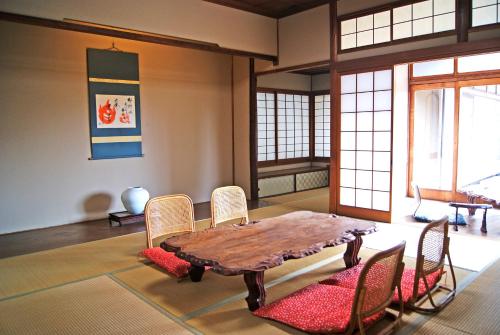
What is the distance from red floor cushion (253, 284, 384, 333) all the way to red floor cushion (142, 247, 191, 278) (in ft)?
2.91

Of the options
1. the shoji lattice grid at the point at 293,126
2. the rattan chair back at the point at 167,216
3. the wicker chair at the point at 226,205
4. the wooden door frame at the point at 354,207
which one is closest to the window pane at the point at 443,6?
the wooden door frame at the point at 354,207

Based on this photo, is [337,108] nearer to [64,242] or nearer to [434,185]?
[434,185]

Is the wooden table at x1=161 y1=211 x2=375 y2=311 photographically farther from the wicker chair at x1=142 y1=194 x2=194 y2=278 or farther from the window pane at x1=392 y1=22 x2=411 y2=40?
the window pane at x1=392 y1=22 x2=411 y2=40

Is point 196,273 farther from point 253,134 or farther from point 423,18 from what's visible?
point 253,134

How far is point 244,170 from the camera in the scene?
281 inches

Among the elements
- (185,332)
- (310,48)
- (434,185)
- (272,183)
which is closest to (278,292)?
(185,332)

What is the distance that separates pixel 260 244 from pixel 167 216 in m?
1.08

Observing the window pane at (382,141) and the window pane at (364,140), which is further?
the window pane at (364,140)

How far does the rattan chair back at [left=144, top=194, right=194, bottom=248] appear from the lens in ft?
11.4

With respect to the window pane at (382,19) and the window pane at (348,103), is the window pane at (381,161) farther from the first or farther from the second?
the window pane at (382,19)

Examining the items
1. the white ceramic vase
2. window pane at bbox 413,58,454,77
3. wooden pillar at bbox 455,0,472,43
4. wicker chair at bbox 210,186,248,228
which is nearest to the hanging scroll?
the white ceramic vase

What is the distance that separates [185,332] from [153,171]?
161 inches

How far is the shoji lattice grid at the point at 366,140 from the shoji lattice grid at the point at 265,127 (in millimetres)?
2554

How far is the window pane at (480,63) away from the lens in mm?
5824
